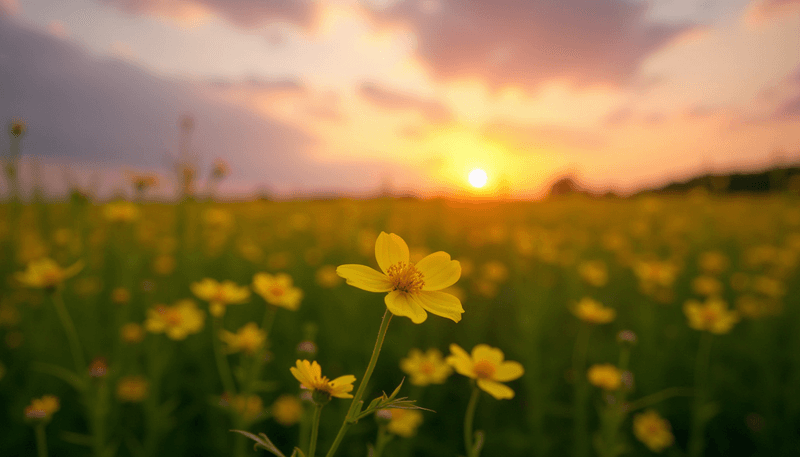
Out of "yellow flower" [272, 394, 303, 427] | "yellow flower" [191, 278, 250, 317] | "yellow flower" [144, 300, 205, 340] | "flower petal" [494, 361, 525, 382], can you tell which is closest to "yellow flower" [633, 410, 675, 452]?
"flower petal" [494, 361, 525, 382]

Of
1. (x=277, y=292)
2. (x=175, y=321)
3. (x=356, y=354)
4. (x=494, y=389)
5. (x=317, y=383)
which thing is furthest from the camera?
(x=356, y=354)

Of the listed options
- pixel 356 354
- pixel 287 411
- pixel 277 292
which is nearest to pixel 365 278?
pixel 277 292

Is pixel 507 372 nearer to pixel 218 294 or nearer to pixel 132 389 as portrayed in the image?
pixel 218 294

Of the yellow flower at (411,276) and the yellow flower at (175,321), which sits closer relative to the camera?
the yellow flower at (411,276)

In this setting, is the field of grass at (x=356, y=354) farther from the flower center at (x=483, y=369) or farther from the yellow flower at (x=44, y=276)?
the flower center at (x=483, y=369)

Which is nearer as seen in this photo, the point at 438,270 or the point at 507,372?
the point at 438,270

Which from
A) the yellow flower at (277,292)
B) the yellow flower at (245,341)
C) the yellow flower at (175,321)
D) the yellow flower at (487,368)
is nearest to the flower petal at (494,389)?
the yellow flower at (487,368)
